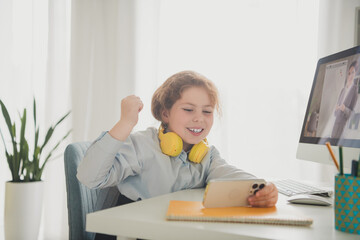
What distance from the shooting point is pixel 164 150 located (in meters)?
1.42

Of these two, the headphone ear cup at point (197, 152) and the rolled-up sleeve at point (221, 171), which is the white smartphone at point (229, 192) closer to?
the rolled-up sleeve at point (221, 171)

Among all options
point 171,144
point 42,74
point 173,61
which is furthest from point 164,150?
point 42,74

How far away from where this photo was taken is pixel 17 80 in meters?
3.30

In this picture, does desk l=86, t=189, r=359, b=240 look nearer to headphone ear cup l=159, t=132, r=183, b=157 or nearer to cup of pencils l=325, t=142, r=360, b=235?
Result: cup of pencils l=325, t=142, r=360, b=235

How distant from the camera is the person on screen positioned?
134 centimetres

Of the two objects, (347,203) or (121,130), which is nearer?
(347,203)

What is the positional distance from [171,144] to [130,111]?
243 millimetres

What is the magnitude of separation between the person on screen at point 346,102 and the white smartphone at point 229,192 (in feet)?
1.73

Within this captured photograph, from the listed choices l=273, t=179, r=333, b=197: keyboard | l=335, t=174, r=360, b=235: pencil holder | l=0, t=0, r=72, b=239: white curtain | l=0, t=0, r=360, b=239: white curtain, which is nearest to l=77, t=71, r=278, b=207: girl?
l=273, t=179, r=333, b=197: keyboard

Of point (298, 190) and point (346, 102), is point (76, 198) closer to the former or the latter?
point (298, 190)

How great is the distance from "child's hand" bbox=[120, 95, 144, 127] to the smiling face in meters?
0.27

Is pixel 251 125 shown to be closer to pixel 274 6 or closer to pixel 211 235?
pixel 274 6

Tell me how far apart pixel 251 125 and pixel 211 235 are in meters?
2.25

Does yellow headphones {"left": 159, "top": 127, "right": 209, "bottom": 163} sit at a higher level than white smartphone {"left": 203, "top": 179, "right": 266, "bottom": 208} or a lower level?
higher
